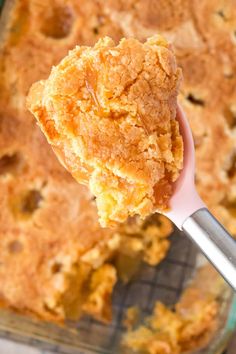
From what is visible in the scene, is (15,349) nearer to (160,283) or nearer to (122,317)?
(122,317)

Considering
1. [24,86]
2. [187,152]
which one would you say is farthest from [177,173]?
[24,86]

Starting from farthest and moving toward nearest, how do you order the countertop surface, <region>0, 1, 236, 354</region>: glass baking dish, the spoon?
the countertop surface
<region>0, 1, 236, 354</region>: glass baking dish
the spoon

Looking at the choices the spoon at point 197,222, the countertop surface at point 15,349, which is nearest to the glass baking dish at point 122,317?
the countertop surface at point 15,349

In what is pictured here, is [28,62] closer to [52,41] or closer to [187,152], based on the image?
[52,41]

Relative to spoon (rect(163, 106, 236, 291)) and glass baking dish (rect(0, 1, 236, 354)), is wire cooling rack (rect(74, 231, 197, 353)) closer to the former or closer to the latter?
glass baking dish (rect(0, 1, 236, 354))

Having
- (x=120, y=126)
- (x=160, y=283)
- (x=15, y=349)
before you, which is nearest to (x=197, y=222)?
(x=120, y=126)

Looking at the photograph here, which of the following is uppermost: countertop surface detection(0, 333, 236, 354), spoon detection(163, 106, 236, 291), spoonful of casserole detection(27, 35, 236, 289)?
spoonful of casserole detection(27, 35, 236, 289)

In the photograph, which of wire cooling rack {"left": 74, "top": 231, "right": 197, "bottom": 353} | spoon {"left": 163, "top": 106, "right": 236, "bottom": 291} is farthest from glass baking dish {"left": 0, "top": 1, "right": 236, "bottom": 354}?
spoon {"left": 163, "top": 106, "right": 236, "bottom": 291}

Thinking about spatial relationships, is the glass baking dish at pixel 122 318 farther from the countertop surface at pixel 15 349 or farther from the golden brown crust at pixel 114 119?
the golden brown crust at pixel 114 119
